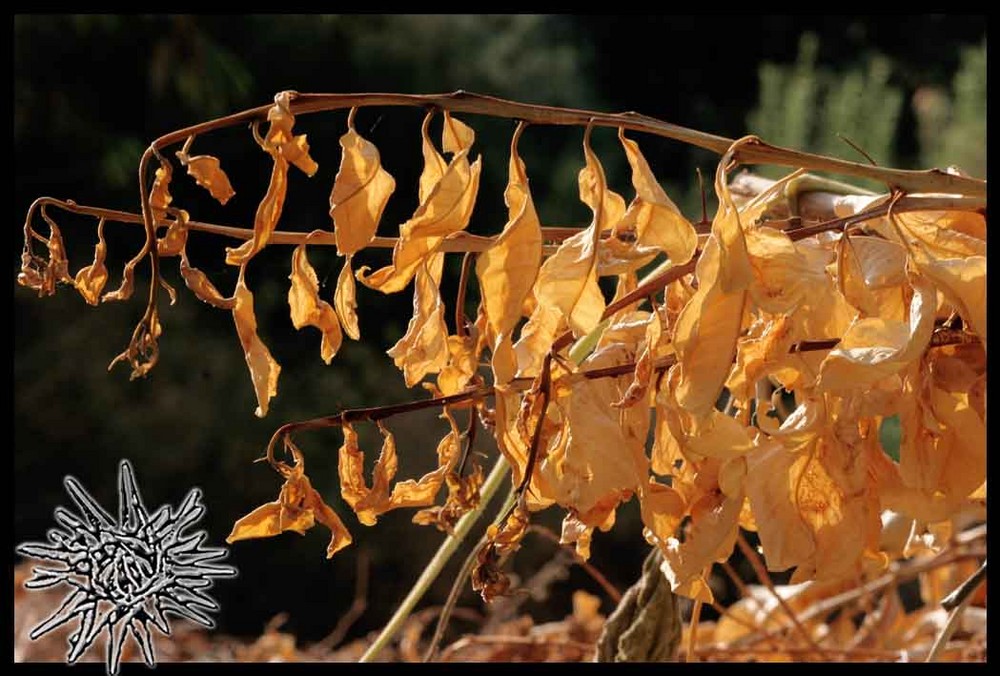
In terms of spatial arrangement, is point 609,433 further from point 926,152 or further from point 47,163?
point 926,152

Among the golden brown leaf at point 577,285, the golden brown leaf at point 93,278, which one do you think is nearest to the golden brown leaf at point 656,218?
the golden brown leaf at point 577,285

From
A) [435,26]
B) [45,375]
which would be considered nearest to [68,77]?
[45,375]

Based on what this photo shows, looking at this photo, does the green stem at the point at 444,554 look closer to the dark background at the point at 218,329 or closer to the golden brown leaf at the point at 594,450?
the golden brown leaf at the point at 594,450

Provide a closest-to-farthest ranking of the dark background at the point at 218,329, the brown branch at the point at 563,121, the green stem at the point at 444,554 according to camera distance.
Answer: the brown branch at the point at 563,121 → the green stem at the point at 444,554 → the dark background at the point at 218,329

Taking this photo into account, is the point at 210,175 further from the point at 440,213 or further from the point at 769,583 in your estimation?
the point at 769,583

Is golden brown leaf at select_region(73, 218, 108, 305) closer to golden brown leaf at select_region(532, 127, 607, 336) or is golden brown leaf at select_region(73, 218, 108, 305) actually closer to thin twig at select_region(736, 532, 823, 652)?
golden brown leaf at select_region(532, 127, 607, 336)

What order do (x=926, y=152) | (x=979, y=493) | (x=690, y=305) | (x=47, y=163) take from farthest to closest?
(x=926, y=152) → (x=47, y=163) → (x=979, y=493) → (x=690, y=305)

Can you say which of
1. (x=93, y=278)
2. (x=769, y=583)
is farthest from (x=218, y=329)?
(x=93, y=278)
